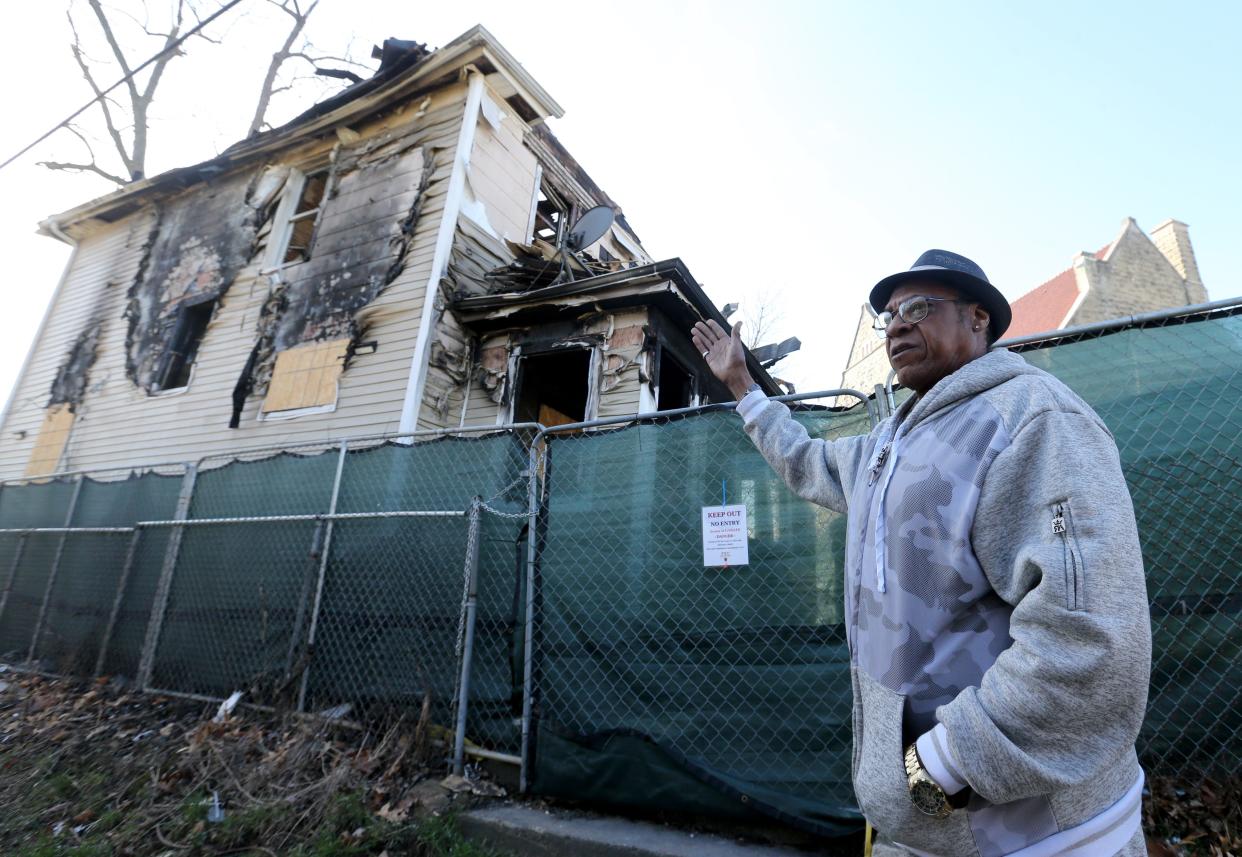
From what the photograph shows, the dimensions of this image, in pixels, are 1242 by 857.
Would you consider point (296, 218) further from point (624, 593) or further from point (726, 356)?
point (726, 356)

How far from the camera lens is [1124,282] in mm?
22312

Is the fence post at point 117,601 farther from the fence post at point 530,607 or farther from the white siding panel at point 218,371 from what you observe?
the fence post at point 530,607

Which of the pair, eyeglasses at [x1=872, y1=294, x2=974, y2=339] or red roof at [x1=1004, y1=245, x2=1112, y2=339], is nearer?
eyeglasses at [x1=872, y1=294, x2=974, y2=339]

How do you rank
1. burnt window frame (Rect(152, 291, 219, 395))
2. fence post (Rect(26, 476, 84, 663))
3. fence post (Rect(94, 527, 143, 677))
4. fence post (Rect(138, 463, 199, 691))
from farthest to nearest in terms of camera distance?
burnt window frame (Rect(152, 291, 219, 395)) → fence post (Rect(26, 476, 84, 663)) → fence post (Rect(94, 527, 143, 677)) → fence post (Rect(138, 463, 199, 691))

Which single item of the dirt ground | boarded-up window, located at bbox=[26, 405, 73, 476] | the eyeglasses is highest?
boarded-up window, located at bbox=[26, 405, 73, 476]

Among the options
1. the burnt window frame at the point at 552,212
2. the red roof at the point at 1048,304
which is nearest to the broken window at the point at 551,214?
the burnt window frame at the point at 552,212

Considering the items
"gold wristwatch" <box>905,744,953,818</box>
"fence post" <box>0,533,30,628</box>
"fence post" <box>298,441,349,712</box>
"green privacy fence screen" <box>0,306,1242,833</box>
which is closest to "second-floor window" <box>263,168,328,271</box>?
"fence post" <box>0,533,30,628</box>

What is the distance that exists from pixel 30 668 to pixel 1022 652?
9422 millimetres

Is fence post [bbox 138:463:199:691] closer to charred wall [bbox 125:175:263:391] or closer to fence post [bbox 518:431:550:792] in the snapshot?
fence post [bbox 518:431:550:792]

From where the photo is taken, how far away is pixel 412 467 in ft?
16.8

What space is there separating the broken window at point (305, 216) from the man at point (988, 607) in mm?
11188

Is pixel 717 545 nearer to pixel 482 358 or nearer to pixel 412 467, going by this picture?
pixel 412 467

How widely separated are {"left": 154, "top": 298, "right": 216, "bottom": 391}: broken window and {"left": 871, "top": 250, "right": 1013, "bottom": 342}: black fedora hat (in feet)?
39.6

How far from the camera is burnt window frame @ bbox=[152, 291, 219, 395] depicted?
35.8 ft
